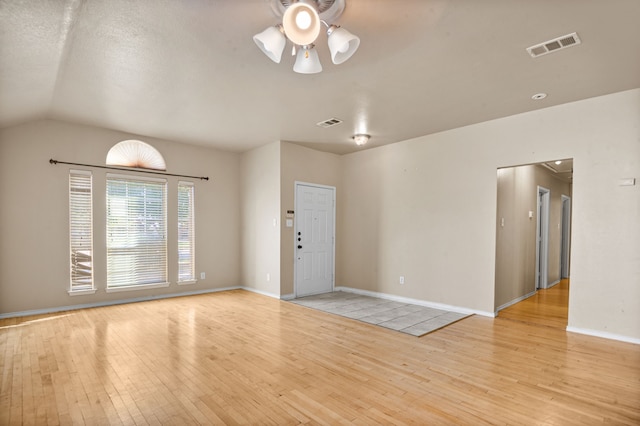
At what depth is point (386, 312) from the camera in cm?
499

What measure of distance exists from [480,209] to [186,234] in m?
5.20

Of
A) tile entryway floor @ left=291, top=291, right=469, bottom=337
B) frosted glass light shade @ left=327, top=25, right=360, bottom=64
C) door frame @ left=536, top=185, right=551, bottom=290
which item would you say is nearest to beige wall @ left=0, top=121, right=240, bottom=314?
tile entryway floor @ left=291, top=291, right=469, bottom=337

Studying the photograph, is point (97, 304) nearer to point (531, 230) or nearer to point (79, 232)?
point (79, 232)

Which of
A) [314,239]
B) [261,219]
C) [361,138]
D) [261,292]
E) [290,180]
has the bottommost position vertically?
[261,292]

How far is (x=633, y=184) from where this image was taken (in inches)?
145

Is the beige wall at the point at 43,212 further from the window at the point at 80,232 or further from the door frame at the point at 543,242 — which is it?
the door frame at the point at 543,242

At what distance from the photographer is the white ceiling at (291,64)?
231 centimetres

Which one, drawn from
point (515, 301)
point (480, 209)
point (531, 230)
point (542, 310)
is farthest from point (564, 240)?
point (480, 209)

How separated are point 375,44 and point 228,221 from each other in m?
5.04

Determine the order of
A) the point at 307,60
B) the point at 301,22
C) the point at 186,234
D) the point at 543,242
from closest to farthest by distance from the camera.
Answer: the point at 301,22, the point at 307,60, the point at 186,234, the point at 543,242

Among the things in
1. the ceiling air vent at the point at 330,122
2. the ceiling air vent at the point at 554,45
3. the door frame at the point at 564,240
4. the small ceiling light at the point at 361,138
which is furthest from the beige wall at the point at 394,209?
the door frame at the point at 564,240

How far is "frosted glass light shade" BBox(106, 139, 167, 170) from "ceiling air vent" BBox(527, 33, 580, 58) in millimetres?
5723

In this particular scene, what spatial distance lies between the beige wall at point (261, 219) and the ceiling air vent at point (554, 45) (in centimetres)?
409

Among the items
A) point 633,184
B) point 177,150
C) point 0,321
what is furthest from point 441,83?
point 0,321
